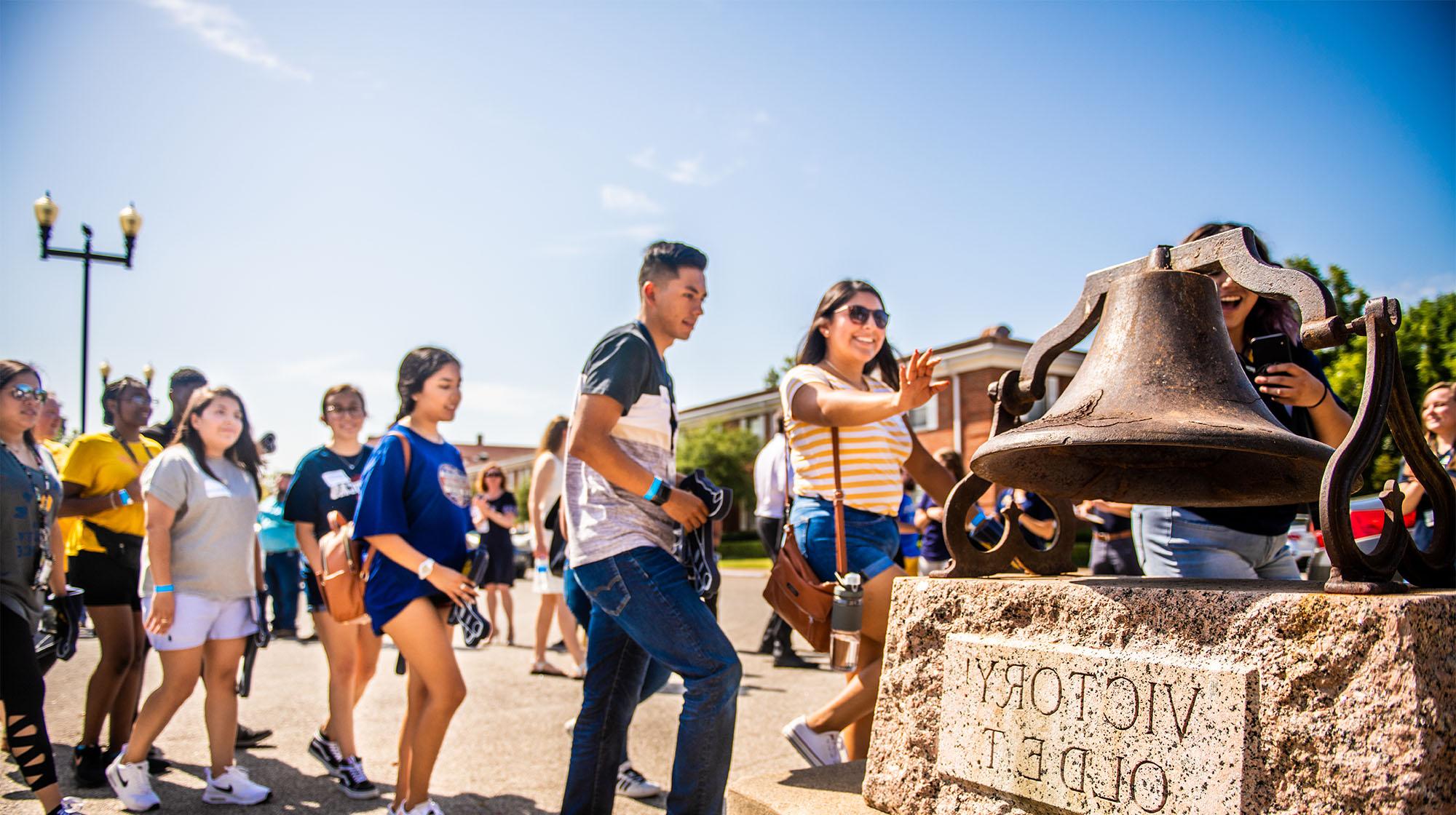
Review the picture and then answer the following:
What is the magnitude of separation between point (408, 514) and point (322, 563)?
1.27 meters

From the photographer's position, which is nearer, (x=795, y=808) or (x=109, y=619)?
(x=795, y=808)

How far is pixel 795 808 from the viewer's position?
2.48 meters

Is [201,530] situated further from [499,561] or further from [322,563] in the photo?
[499,561]

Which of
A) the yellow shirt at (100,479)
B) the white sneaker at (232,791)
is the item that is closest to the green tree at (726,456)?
the yellow shirt at (100,479)

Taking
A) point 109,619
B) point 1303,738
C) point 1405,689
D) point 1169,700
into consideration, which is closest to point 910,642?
point 1169,700

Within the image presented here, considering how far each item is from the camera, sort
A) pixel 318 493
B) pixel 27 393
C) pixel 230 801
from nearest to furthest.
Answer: pixel 27 393 → pixel 230 801 → pixel 318 493

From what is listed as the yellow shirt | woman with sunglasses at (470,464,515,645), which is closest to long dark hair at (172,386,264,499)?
the yellow shirt

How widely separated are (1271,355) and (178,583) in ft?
13.8

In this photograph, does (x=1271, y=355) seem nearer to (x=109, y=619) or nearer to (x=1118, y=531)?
(x=1118, y=531)

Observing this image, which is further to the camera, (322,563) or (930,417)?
(930,417)

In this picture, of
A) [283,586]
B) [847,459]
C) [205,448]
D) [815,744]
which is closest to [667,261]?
[847,459]

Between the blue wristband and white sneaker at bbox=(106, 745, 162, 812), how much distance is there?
2.55 metres

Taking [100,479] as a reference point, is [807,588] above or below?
below

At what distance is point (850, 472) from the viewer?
3334 mm
